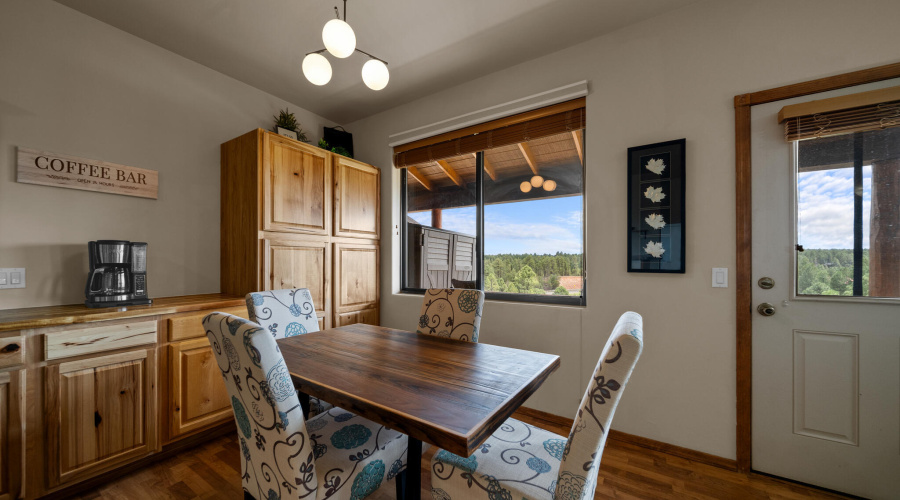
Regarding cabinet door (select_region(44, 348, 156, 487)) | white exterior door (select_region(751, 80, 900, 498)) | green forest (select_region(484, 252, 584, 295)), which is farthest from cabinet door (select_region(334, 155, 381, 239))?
white exterior door (select_region(751, 80, 900, 498))

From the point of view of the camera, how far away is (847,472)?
1586 millimetres

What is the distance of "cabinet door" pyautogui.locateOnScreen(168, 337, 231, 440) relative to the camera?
1923mm

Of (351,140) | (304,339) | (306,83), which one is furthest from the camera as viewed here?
(351,140)

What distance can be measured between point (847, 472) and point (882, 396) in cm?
41

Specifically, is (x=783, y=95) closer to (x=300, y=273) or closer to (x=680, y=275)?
(x=680, y=275)

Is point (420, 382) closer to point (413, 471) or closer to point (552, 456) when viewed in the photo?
point (413, 471)

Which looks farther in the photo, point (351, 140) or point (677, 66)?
point (351, 140)

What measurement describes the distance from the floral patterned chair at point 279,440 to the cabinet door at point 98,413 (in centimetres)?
116

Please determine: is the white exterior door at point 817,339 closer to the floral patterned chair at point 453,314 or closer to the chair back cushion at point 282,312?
the floral patterned chair at point 453,314

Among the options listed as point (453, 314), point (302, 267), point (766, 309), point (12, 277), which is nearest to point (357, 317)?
point (302, 267)

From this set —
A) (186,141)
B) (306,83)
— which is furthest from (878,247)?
(186,141)

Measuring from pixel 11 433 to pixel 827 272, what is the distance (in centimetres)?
390

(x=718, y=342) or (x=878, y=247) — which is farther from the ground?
(x=878, y=247)

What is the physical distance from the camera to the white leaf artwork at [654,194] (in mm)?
1992
